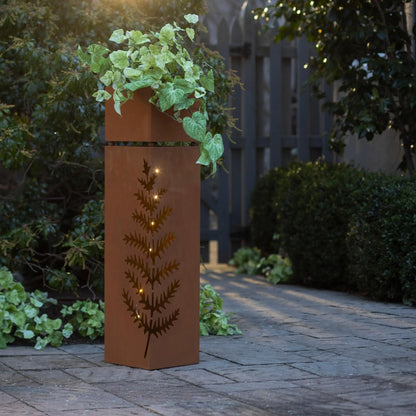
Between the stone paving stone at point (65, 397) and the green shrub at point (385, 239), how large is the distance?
3.30 m

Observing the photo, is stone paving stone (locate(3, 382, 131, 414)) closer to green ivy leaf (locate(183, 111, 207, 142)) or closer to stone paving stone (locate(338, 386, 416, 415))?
stone paving stone (locate(338, 386, 416, 415))

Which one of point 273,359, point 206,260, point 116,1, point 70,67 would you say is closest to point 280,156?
point 206,260

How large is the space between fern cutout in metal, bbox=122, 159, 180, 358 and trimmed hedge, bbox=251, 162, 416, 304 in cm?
269

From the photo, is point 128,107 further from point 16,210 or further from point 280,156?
point 280,156

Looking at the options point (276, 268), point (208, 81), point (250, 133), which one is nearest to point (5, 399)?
point (208, 81)

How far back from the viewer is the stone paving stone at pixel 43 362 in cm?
473

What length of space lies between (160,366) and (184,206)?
0.90 m

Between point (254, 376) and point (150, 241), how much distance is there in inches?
36.3

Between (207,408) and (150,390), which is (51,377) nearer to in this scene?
(150,390)

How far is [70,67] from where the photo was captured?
566cm

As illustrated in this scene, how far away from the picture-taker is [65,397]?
406 cm

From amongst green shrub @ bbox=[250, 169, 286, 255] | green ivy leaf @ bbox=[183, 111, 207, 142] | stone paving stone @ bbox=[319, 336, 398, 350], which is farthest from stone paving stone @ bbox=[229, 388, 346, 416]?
green shrub @ bbox=[250, 169, 286, 255]

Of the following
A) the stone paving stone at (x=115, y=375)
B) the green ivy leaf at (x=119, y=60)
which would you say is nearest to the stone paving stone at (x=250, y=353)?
the stone paving stone at (x=115, y=375)

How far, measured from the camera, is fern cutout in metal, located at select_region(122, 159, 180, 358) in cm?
457
